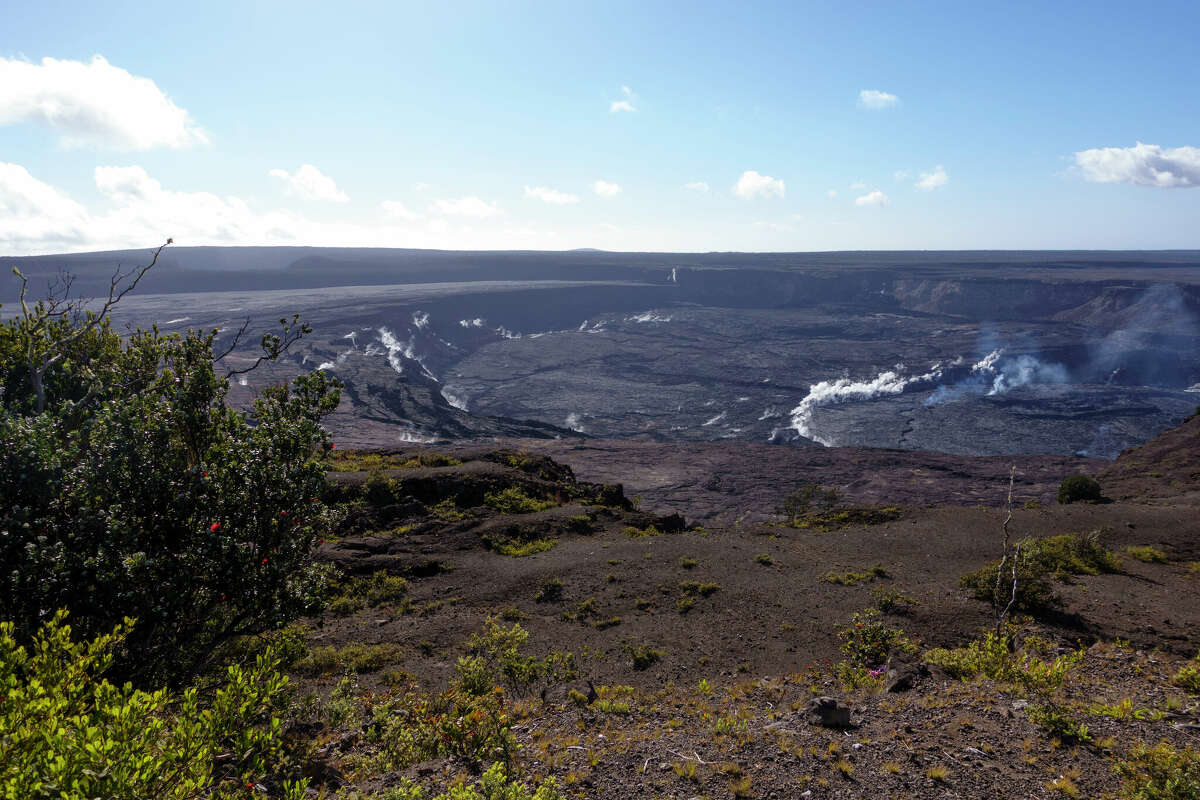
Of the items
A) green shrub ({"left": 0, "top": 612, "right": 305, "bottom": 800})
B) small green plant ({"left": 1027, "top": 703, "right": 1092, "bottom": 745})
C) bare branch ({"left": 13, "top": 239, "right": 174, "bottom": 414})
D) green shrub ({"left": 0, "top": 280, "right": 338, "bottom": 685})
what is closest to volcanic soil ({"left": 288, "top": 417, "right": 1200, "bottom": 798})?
small green plant ({"left": 1027, "top": 703, "right": 1092, "bottom": 745})

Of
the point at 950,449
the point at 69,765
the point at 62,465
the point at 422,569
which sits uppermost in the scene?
the point at 62,465

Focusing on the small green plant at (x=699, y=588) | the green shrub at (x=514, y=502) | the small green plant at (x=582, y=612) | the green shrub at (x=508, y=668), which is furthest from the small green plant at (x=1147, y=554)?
the green shrub at (x=514, y=502)

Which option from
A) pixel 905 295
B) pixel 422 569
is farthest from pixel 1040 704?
pixel 905 295

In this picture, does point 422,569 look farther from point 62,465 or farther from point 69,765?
point 69,765

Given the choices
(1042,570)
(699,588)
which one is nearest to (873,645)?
(699,588)

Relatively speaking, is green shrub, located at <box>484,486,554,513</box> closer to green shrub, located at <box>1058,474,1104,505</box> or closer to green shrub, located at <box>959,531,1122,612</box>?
green shrub, located at <box>959,531,1122,612</box>

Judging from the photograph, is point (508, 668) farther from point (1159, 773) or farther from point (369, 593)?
point (1159, 773)
